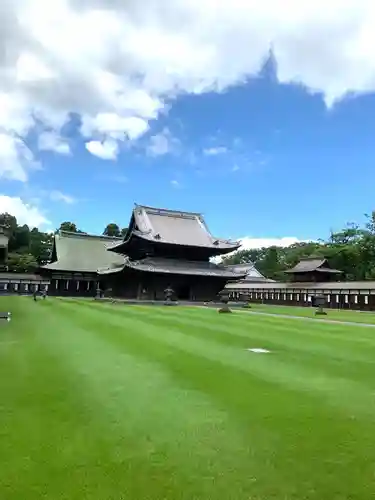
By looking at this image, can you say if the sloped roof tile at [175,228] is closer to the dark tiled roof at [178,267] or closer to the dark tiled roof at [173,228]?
the dark tiled roof at [173,228]

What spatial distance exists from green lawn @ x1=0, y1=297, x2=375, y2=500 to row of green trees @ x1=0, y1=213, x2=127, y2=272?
214 feet

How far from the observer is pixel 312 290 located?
5147 centimetres

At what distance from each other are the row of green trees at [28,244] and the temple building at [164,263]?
15.8 meters

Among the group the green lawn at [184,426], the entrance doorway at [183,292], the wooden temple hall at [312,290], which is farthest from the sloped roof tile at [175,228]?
the green lawn at [184,426]

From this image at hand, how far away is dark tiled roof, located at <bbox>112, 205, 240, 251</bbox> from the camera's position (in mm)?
48062

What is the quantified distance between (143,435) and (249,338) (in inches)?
365

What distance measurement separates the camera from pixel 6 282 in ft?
190

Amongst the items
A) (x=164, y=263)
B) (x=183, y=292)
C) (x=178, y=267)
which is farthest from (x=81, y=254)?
(x=178, y=267)

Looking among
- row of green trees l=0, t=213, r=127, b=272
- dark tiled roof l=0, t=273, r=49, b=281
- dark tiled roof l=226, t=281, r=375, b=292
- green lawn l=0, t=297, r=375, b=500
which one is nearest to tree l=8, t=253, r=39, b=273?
row of green trees l=0, t=213, r=127, b=272

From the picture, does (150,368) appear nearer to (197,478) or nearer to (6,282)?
(197,478)

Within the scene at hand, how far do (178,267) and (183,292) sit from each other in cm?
299

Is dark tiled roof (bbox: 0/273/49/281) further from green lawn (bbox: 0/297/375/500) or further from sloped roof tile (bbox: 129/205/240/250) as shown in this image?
green lawn (bbox: 0/297/375/500)

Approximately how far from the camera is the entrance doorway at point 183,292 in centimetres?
4816

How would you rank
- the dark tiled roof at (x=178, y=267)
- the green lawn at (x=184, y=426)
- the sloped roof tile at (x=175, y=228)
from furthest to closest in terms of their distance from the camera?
the sloped roof tile at (x=175, y=228) → the dark tiled roof at (x=178, y=267) → the green lawn at (x=184, y=426)
